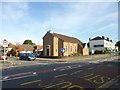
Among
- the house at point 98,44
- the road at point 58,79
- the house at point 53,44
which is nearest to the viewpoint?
the road at point 58,79

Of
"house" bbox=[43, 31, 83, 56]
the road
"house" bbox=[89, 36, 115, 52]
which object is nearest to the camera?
the road

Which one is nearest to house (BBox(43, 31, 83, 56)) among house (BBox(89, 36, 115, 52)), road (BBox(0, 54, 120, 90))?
road (BBox(0, 54, 120, 90))

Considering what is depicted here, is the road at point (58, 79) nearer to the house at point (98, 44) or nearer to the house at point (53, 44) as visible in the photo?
the house at point (53, 44)

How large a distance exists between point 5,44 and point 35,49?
71146 mm

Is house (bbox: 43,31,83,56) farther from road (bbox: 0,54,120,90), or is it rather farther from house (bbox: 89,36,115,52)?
house (bbox: 89,36,115,52)

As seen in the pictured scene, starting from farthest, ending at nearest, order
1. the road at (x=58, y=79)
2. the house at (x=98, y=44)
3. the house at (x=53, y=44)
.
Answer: the house at (x=98, y=44)
the house at (x=53, y=44)
the road at (x=58, y=79)

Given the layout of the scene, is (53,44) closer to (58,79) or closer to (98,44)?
(58,79)

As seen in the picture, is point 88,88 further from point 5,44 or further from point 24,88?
point 5,44

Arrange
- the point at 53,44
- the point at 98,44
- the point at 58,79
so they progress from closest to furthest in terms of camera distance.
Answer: the point at 58,79, the point at 53,44, the point at 98,44

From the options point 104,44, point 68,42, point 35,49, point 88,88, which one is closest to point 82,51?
point 68,42

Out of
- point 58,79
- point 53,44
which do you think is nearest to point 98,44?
point 53,44

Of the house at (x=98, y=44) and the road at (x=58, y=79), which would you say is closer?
the road at (x=58, y=79)

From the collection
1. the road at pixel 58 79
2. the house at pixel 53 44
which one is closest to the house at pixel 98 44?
the house at pixel 53 44

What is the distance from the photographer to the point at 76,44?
80.6 m
